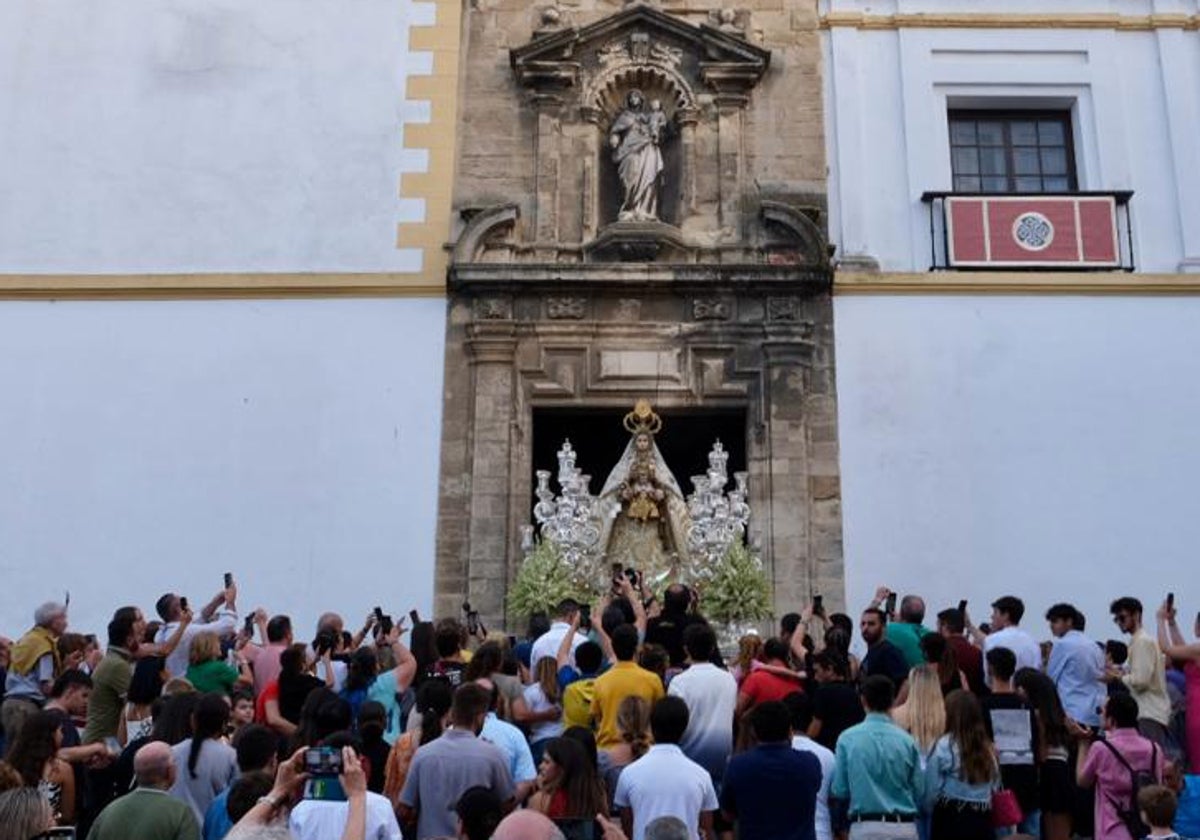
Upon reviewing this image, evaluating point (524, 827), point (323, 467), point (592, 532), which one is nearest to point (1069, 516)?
point (592, 532)

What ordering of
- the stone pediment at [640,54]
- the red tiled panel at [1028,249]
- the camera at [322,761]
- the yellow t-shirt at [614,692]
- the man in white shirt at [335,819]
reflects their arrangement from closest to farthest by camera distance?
the camera at [322,761] → the man in white shirt at [335,819] → the yellow t-shirt at [614,692] → the red tiled panel at [1028,249] → the stone pediment at [640,54]

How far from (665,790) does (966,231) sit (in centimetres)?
936

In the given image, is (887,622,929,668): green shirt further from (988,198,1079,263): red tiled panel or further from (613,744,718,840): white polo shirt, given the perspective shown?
(988,198,1079,263): red tiled panel

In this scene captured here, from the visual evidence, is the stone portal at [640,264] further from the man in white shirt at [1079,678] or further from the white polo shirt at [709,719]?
the white polo shirt at [709,719]

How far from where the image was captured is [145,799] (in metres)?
5.07

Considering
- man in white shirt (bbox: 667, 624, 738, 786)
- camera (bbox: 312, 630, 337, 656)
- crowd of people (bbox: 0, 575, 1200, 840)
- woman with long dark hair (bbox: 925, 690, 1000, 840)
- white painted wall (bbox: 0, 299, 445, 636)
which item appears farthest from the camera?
white painted wall (bbox: 0, 299, 445, 636)

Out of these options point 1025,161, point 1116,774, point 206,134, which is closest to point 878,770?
point 1116,774

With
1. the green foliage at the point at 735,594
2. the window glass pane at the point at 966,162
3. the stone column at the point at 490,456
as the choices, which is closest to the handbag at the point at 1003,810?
the green foliage at the point at 735,594

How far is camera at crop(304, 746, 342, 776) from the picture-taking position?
4.96 metres

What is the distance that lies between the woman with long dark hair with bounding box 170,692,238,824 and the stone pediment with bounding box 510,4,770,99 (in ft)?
31.7

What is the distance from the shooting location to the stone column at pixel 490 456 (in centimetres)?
1276

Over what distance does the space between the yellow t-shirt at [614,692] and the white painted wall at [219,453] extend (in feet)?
20.6

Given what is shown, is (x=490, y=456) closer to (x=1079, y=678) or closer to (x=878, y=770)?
(x=1079, y=678)

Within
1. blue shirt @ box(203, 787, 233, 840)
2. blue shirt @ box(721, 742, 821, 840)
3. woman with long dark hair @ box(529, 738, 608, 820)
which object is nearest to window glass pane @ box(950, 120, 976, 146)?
blue shirt @ box(721, 742, 821, 840)
